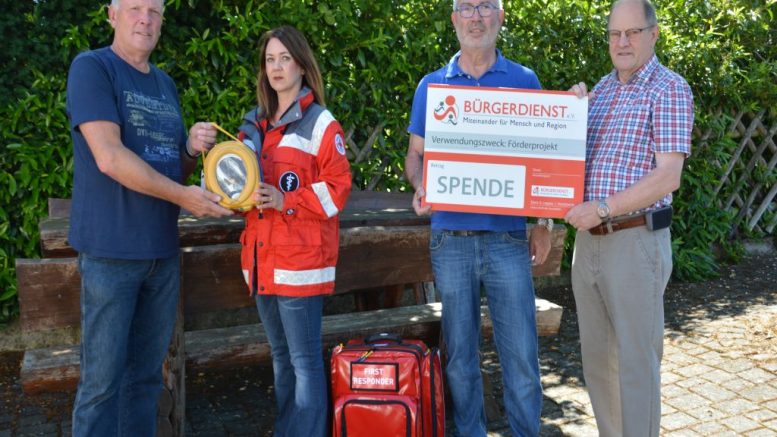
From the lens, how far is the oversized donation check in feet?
10.0

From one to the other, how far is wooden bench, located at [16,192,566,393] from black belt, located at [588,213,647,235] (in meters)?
1.14

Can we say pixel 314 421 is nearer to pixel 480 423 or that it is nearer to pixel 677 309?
pixel 480 423

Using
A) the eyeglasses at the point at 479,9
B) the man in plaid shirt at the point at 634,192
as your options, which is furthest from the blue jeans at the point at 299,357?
the eyeglasses at the point at 479,9

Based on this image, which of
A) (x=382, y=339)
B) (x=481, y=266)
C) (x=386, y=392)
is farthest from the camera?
(x=382, y=339)

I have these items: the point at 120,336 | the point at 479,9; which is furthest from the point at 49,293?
the point at 479,9

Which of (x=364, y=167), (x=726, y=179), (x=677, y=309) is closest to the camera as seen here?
(x=364, y=167)

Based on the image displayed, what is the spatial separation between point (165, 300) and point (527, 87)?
181 centimetres

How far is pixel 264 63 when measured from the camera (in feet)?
10.5

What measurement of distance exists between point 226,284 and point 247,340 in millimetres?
408

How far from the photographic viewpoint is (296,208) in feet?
9.91

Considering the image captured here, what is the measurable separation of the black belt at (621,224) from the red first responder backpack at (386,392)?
1006mm

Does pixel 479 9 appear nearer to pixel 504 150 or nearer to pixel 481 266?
pixel 504 150

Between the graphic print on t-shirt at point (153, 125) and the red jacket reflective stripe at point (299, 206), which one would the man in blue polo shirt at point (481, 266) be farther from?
the graphic print on t-shirt at point (153, 125)

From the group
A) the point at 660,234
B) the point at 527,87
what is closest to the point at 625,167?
the point at 660,234
